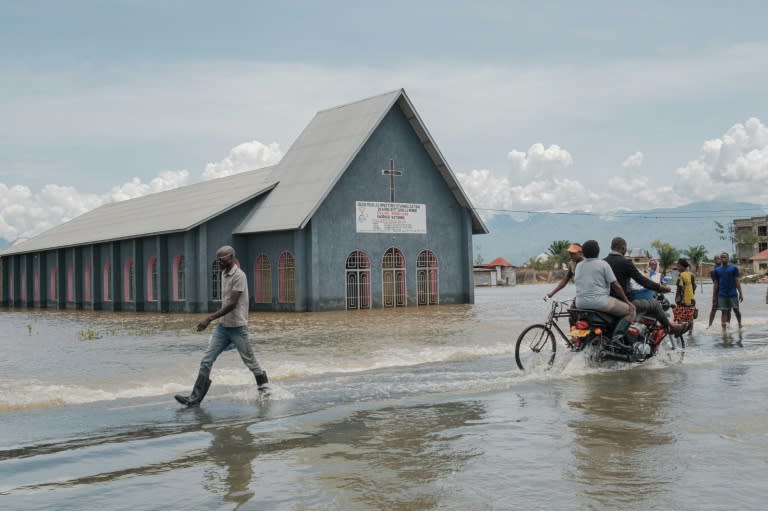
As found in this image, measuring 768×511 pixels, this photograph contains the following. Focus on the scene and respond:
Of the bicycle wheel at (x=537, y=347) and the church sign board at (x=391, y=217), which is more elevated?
the church sign board at (x=391, y=217)

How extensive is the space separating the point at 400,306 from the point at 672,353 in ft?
76.0

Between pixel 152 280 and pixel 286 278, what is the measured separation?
772 cm

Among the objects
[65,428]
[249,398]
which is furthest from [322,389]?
[65,428]

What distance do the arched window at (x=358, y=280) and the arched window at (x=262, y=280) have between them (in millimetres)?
3505

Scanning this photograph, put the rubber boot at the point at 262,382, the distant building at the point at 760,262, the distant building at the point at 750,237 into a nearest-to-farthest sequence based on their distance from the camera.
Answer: the rubber boot at the point at 262,382 → the distant building at the point at 760,262 → the distant building at the point at 750,237

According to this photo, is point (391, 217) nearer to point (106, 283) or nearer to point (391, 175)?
point (391, 175)

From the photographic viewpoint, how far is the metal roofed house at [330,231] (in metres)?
32.8

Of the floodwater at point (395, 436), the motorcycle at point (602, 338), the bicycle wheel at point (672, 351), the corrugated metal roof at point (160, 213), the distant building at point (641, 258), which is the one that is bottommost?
the floodwater at point (395, 436)

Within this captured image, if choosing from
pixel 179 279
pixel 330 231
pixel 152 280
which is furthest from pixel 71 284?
pixel 330 231

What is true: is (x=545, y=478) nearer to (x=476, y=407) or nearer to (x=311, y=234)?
(x=476, y=407)

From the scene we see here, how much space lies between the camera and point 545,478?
17.9 feet

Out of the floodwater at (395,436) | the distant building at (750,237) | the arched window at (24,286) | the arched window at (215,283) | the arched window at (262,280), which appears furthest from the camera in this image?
the distant building at (750,237)

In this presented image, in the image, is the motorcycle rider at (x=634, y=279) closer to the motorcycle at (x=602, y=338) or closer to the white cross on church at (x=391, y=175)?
the motorcycle at (x=602, y=338)

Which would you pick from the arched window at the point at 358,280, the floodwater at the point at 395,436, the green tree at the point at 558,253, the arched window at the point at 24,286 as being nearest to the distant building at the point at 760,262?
the green tree at the point at 558,253
